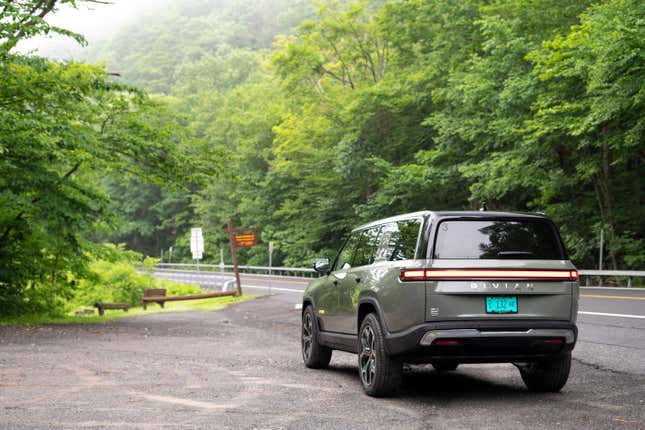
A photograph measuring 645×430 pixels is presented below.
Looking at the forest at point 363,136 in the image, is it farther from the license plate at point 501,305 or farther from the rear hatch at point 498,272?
the license plate at point 501,305

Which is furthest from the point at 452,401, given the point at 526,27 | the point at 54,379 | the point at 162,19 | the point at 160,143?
the point at 162,19

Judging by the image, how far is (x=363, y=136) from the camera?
4431cm

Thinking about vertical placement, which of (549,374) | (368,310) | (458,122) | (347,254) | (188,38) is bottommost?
(549,374)

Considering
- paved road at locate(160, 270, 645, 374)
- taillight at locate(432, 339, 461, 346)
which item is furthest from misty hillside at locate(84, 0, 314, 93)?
taillight at locate(432, 339, 461, 346)

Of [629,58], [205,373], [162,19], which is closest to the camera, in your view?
[205,373]

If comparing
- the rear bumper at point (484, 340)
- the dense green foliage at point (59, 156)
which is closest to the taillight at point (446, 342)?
the rear bumper at point (484, 340)

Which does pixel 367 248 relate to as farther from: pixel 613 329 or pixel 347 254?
pixel 613 329

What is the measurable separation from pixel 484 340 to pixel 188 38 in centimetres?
13125

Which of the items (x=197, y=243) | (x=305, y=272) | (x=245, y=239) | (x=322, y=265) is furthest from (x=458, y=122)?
(x=322, y=265)

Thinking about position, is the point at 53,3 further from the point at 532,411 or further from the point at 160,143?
the point at 532,411

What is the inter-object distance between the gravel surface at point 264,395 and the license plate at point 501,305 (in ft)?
2.86

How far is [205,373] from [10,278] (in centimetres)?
1178

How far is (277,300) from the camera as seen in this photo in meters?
31.5

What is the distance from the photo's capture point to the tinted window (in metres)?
7.65
